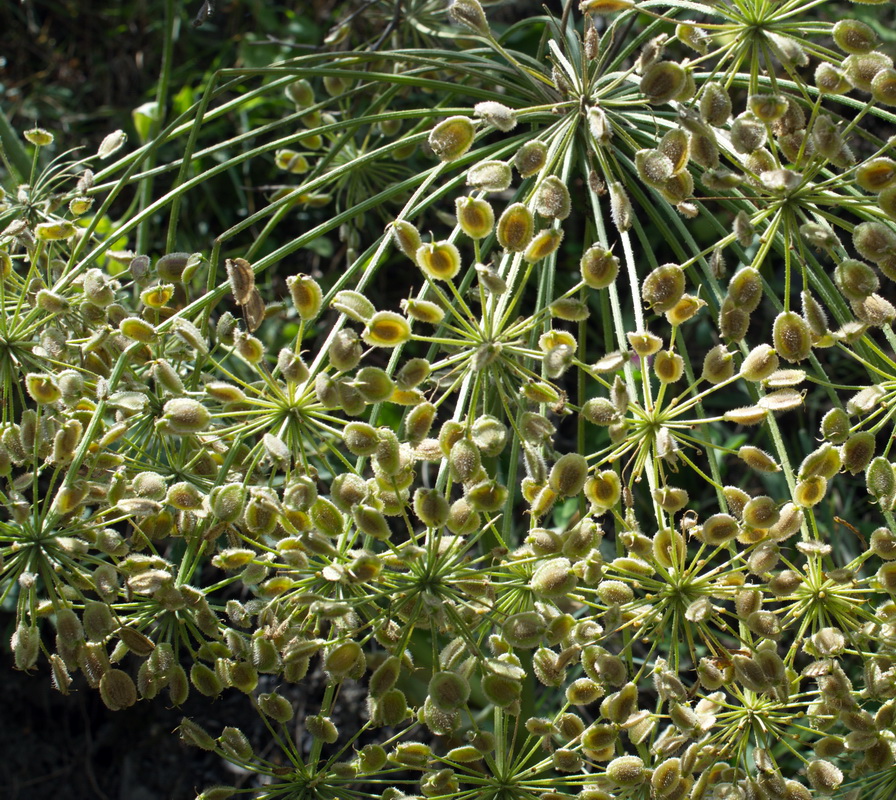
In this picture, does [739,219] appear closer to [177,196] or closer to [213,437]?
[213,437]

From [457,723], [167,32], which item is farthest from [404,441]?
[167,32]

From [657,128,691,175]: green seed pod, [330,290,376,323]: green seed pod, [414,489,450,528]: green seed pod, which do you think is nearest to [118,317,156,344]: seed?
[330,290,376,323]: green seed pod

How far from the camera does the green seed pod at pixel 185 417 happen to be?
2.93 ft

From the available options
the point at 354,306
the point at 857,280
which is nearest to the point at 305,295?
the point at 354,306

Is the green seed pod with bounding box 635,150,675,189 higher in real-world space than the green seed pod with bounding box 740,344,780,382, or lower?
higher

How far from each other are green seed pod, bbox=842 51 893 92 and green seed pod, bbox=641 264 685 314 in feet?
0.78

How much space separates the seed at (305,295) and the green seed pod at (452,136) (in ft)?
0.62

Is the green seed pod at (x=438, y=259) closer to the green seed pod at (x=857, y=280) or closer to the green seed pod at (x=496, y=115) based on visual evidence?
the green seed pod at (x=496, y=115)

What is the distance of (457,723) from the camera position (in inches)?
35.5

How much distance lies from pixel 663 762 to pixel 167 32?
119 cm

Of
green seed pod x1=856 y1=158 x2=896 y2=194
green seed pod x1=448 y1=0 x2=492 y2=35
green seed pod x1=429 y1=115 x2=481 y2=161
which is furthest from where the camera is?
green seed pod x1=448 y1=0 x2=492 y2=35

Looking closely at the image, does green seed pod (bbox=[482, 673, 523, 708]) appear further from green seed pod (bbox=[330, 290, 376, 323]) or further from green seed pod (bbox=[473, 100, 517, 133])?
green seed pod (bbox=[473, 100, 517, 133])

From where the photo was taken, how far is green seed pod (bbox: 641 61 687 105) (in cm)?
86

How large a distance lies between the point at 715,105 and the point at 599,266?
0.19 meters
